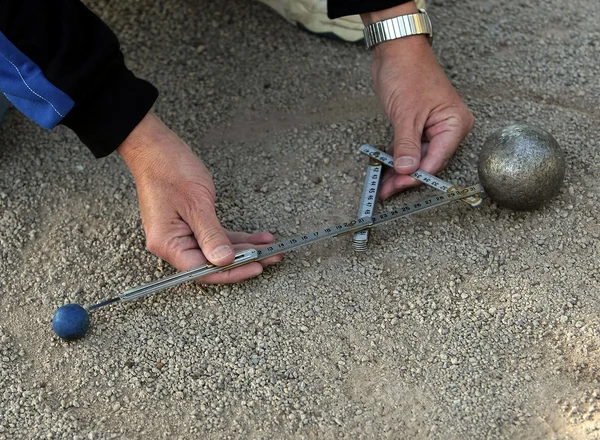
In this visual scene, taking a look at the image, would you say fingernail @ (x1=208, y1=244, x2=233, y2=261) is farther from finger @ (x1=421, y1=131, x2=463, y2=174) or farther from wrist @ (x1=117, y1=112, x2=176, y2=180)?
finger @ (x1=421, y1=131, x2=463, y2=174)

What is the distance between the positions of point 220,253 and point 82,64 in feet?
2.37

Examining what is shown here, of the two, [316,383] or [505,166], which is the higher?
[505,166]

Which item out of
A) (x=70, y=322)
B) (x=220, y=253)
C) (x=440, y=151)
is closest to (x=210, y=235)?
(x=220, y=253)

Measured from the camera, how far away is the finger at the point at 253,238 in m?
2.64

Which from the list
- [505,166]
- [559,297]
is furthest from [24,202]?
[559,297]

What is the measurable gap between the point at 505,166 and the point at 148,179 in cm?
117

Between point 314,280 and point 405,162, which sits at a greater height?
point 405,162

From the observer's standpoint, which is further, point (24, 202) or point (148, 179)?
point (24, 202)

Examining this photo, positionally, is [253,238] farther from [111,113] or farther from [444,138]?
[444,138]

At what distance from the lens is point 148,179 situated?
264 cm

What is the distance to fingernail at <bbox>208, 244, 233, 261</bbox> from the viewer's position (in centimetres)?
245

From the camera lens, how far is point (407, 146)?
9.07ft

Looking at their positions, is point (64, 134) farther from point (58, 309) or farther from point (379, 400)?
point (379, 400)

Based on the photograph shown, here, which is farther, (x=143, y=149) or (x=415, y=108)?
(x=415, y=108)
